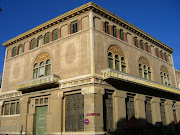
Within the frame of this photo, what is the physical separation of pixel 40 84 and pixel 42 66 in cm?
343

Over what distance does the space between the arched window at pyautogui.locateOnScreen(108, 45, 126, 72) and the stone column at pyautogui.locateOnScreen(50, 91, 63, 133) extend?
6.85 metres

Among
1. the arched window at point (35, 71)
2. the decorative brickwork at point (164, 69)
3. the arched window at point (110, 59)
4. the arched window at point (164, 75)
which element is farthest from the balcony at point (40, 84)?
the decorative brickwork at point (164, 69)

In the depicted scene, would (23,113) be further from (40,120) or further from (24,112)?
(40,120)

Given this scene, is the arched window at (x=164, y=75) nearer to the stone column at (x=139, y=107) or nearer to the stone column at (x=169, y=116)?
the stone column at (x=169, y=116)

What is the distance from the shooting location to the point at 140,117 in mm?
24109

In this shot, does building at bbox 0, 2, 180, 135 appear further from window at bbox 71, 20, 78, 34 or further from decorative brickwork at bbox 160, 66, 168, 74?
decorative brickwork at bbox 160, 66, 168, 74

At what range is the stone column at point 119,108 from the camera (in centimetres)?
2108

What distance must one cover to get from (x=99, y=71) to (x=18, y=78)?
1317 centimetres

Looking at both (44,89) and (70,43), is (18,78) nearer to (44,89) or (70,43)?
(44,89)

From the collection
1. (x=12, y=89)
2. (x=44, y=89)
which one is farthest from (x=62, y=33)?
(x=12, y=89)

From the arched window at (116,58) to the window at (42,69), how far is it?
7.77m

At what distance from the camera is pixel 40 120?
23922mm

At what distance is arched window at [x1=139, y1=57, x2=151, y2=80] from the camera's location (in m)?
27.9

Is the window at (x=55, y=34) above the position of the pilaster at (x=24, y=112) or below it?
above
